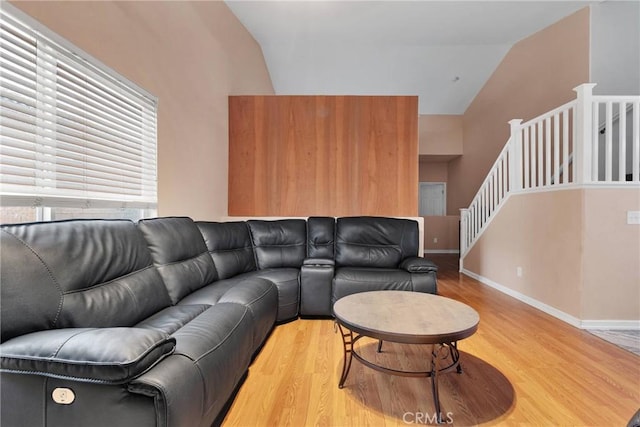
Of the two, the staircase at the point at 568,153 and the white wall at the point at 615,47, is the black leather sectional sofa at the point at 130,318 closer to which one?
the staircase at the point at 568,153

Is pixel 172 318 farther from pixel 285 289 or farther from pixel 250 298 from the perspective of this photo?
pixel 285 289

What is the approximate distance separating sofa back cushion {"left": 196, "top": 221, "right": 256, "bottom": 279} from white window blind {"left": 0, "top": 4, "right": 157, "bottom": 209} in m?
0.68

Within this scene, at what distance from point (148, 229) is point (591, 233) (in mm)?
3895

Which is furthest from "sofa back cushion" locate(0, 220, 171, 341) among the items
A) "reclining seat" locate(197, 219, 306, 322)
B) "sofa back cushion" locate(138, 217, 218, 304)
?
"reclining seat" locate(197, 219, 306, 322)

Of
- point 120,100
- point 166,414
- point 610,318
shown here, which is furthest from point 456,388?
point 120,100

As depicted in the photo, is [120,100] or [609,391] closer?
[609,391]

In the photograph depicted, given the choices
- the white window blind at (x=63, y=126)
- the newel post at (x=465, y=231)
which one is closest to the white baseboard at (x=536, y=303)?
the newel post at (x=465, y=231)

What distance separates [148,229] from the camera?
206cm

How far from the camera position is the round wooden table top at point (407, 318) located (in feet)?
4.90

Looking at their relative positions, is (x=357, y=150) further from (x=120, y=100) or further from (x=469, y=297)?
(x=120, y=100)

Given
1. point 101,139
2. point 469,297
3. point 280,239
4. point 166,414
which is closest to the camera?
point 166,414

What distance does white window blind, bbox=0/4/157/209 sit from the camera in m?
1.45

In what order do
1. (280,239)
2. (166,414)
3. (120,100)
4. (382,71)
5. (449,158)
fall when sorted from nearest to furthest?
(166,414)
(120,100)
(280,239)
(382,71)
(449,158)

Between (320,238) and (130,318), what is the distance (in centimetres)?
217
